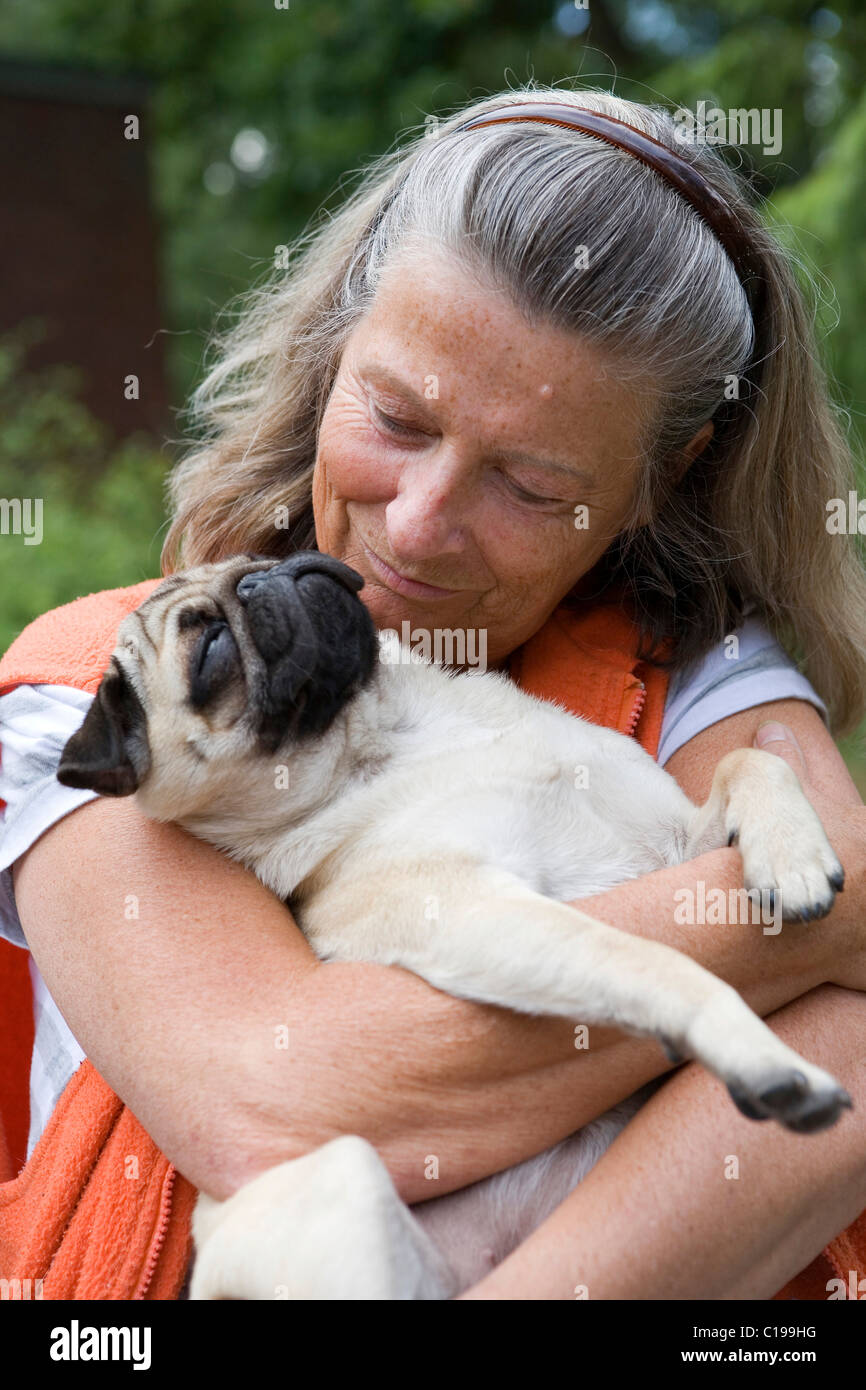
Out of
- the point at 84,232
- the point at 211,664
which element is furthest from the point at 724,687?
the point at 84,232

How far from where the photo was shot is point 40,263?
1529 centimetres

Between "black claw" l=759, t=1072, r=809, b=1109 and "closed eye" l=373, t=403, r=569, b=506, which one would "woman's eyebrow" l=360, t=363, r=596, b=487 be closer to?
"closed eye" l=373, t=403, r=569, b=506

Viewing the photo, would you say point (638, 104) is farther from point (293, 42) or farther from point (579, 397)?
point (293, 42)

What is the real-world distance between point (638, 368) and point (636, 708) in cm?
80

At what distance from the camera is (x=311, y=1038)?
2.16 m

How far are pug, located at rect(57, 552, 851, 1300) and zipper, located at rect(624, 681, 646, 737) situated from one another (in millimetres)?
105

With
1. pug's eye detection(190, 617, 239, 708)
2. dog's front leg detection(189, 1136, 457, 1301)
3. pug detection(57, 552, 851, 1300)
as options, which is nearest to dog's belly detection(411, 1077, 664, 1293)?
pug detection(57, 552, 851, 1300)

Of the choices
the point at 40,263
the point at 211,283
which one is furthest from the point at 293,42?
the point at 211,283

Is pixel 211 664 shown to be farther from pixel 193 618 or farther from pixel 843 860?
pixel 843 860

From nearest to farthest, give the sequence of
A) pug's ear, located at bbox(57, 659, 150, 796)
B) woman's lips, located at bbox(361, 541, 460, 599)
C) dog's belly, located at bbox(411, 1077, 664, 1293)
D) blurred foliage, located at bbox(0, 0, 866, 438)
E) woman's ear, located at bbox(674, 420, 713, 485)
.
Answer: dog's belly, located at bbox(411, 1077, 664, 1293), pug's ear, located at bbox(57, 659, 150, 796), woman's lips, located at bbox(361, 541, 460, 599), woman's ear, located at bbox(674, 420, 713, 485), blurred foliage, located at bbox(0, 0, 866, 438)

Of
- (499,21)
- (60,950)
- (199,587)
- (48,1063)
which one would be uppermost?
(499,21)

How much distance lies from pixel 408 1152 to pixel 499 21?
14.9m

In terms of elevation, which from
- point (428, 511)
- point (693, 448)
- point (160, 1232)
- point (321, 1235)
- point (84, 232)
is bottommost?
point (160, 1232)

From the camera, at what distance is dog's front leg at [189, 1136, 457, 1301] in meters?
2.03
